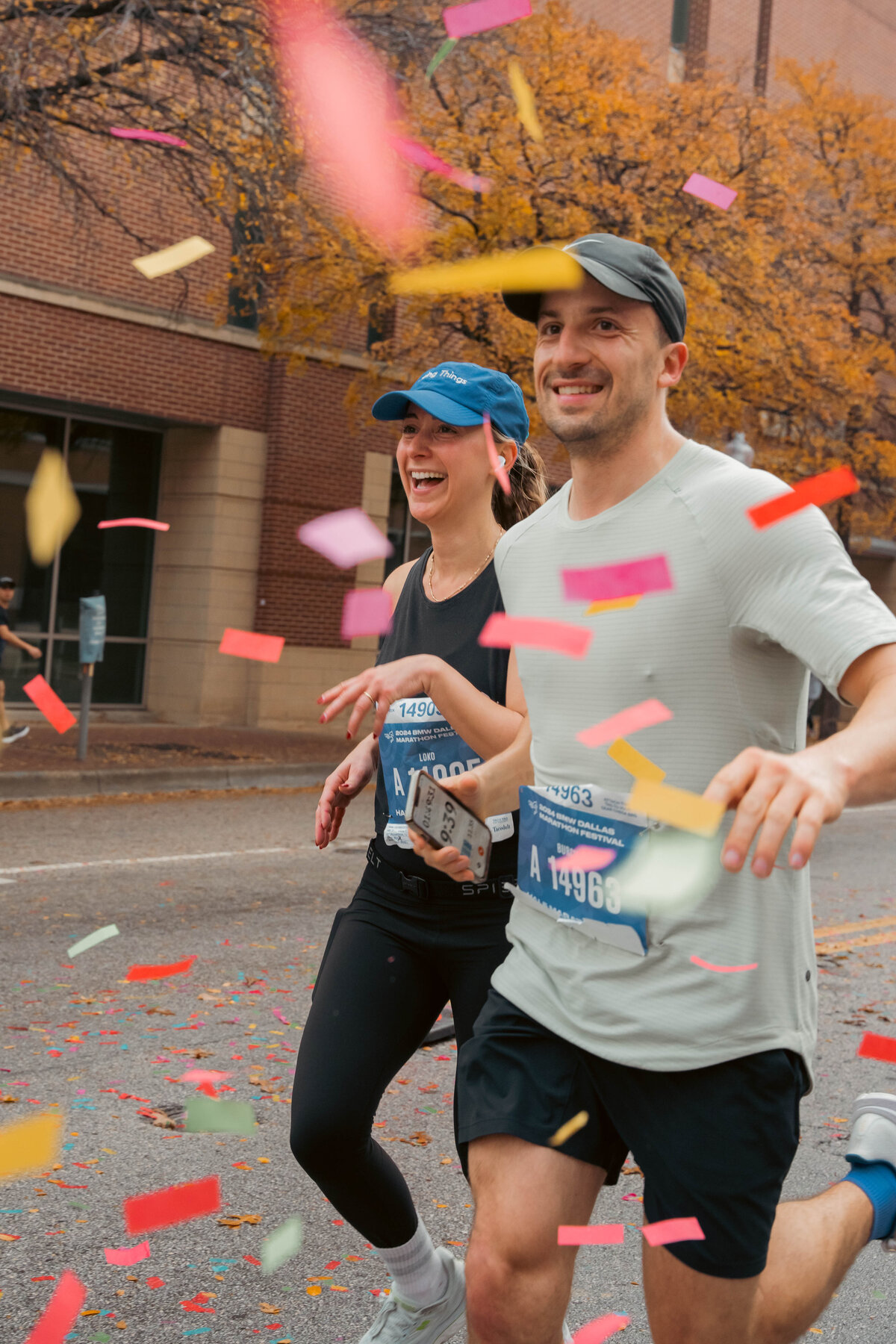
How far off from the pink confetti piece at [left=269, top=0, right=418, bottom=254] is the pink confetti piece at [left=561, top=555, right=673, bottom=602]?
36.0 ft

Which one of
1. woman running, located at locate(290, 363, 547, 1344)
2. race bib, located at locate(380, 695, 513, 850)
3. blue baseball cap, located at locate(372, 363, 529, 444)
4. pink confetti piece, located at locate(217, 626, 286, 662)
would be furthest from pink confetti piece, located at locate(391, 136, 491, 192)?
race bib, located at locate(380, 695, 513, 850)

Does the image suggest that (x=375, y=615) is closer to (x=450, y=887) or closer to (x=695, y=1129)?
(x=450, y=887)

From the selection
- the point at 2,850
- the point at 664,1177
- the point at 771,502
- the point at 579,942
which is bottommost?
the point at 2,850

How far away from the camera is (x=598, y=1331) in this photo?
3078 mm

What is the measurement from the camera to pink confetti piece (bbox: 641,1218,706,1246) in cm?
220

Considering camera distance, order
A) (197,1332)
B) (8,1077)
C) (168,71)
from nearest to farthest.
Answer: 1. (197,1332)
2. (8,1077)
3. (168,71)

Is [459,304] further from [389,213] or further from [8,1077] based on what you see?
[8,1077]

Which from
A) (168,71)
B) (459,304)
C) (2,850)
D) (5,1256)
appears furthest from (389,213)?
(5,1256)

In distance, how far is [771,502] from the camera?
220 centimetres

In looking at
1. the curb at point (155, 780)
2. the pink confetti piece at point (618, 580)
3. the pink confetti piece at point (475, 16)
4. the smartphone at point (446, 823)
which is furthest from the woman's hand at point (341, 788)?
the curb at point (155, 780)

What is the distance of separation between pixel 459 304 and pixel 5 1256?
13813 mm

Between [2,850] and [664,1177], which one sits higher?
[664,1177]

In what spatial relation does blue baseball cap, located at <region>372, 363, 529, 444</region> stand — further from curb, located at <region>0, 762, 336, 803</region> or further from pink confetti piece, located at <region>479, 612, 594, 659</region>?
curb, located at <region>0, 762, 336, 803</region>

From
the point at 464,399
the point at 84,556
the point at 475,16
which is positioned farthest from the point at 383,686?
the point at 84,556
